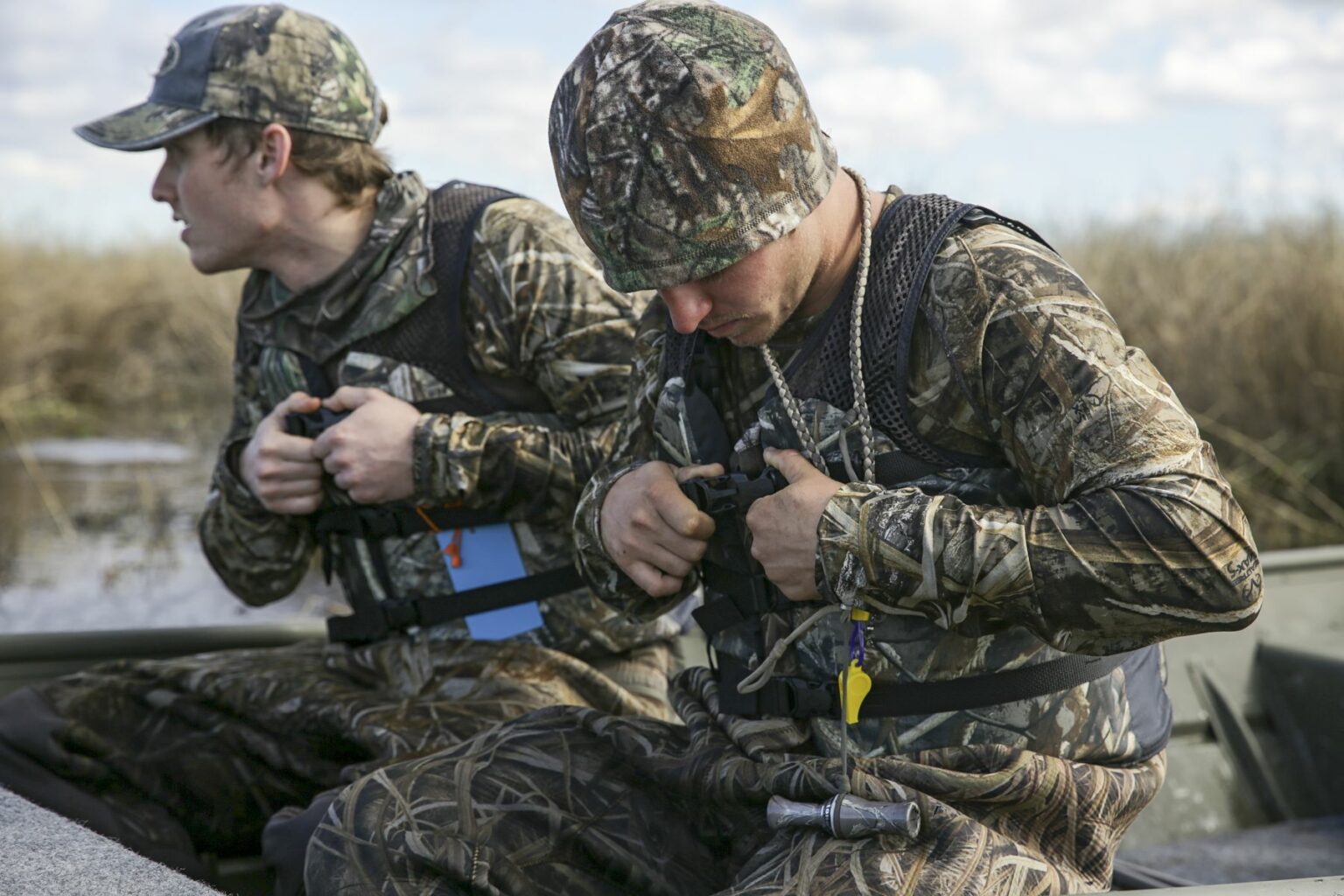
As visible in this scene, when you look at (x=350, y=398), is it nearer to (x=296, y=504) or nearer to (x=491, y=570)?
(x=296, y=504)

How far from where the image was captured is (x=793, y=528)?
2221 millimetres

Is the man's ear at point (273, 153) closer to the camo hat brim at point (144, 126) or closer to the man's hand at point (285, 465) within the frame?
the camo hat brim at point (144, 126)

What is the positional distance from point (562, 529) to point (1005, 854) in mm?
1472

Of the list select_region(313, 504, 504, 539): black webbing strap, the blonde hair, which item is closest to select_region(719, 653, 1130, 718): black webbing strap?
select_region(313, 504, 504, 539): black webbing strap

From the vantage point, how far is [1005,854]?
2230 millimetres

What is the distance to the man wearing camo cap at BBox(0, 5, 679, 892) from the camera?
3334mm

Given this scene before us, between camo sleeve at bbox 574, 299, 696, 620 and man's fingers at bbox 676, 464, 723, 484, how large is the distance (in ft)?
0.38

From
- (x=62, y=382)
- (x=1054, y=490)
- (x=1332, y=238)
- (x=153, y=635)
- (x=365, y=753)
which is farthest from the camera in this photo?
(x=62, y=382)

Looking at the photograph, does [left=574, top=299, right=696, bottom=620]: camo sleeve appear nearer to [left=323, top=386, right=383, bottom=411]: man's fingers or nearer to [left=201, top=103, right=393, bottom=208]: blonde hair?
[left=323, top=386, right=383, bottom=411]: man's fingers

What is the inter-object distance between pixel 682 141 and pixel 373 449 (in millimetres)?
1384

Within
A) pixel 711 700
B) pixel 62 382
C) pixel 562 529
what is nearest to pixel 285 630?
pixel 562 529

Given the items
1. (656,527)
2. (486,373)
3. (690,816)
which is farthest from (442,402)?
(690,816)

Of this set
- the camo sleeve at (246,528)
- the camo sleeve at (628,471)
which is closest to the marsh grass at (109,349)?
the camo sleeve at (246,528)

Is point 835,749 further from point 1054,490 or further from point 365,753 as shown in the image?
point 365,753
